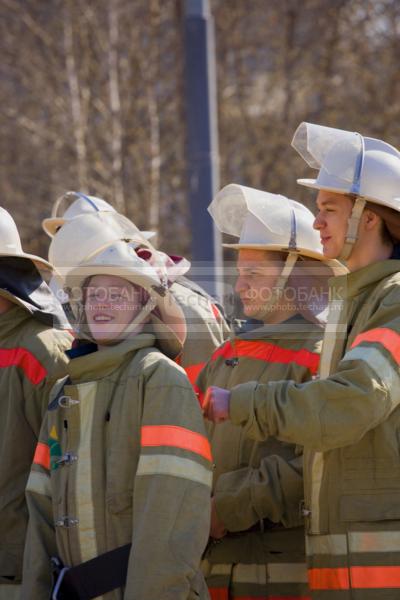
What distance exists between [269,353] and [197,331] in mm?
776

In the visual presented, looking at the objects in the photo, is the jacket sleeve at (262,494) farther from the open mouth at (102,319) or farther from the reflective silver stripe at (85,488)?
the open mouth at (102,319)

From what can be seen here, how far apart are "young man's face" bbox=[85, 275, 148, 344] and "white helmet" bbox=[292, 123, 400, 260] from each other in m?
0.80

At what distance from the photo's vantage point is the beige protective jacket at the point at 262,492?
14.0 ft

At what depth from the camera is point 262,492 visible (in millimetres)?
4227

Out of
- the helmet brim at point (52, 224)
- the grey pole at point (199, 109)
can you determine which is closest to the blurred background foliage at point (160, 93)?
the grey pole at point (199, 109)

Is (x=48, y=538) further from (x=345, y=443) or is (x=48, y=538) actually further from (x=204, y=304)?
(x=204, y=304)

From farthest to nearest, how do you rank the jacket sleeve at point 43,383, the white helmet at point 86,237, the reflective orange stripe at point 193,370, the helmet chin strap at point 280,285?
the reflective orange stripe at point 193,370, the helmet chin strap at point 280,285, the jacket sleeve at point 43,383, the white helmet at point 86,237

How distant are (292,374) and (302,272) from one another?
0.55m

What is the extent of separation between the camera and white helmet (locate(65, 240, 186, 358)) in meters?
3.95

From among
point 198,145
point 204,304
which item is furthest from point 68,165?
point 204,304

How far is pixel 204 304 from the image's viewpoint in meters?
5.43

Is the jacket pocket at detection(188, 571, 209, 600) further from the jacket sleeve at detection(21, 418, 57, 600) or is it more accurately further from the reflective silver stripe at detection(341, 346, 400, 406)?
the reflective silver stripe at detection(341, 346, 400, 406)

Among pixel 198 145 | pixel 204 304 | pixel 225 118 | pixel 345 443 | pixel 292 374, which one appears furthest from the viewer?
pixel 225 118

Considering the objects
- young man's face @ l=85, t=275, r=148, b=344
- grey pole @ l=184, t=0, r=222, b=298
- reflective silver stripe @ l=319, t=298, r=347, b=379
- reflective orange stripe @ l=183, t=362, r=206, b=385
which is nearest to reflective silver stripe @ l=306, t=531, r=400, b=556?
reflective silver stripe @ l=319, t=298, r=347, b=379
